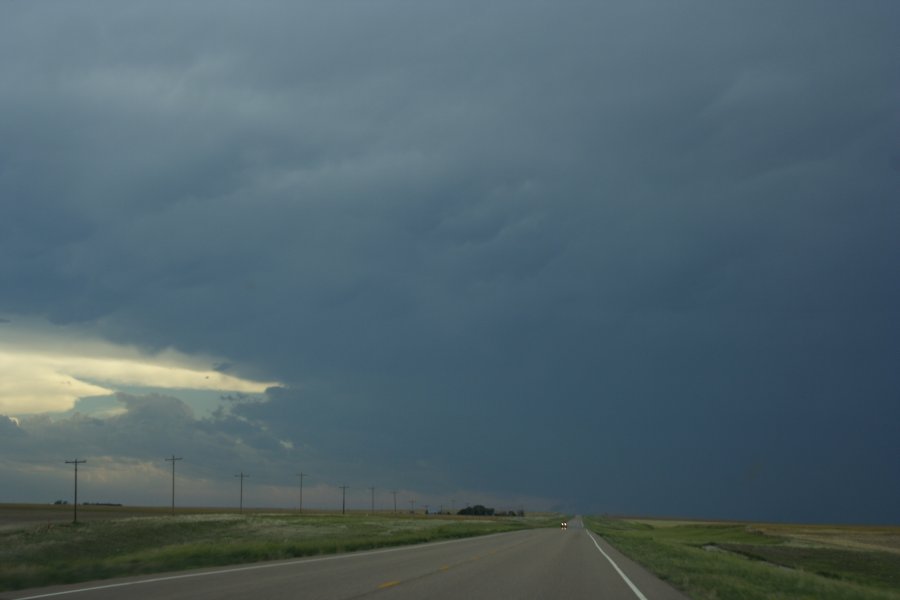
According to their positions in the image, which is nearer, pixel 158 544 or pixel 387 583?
pixel 387 583

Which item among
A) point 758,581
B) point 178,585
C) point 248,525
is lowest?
point 248,525

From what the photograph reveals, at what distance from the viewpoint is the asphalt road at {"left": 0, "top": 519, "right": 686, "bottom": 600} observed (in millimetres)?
17109

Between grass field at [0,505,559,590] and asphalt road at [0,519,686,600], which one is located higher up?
asphalt road at [0,519,686,600]

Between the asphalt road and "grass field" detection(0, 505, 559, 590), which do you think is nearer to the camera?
the asphalt road

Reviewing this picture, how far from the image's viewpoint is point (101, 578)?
2158 cm

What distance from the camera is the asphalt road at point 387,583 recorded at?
17.1 m

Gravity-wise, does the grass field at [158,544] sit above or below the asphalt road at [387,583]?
below

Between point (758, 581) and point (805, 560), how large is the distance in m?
32.6

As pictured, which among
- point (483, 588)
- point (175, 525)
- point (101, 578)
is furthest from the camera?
point (175, 525)

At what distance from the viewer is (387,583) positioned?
2000 centimetres

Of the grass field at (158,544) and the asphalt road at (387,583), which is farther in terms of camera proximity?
the grass field at (158,544)

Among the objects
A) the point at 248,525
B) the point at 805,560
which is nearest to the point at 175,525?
the point at 248,525

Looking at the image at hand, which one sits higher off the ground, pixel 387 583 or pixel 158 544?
pixel 387 583

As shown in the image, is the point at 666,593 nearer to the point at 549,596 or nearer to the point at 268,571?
the point at 549,596
